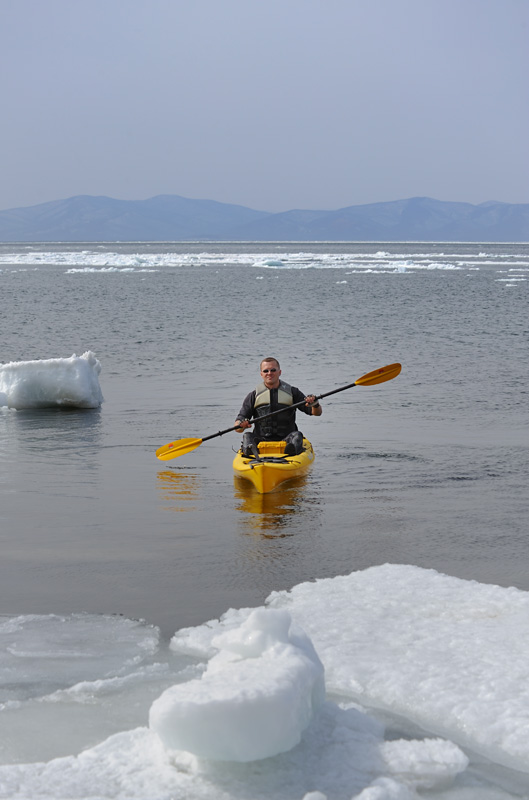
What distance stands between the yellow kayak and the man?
0.32 ft

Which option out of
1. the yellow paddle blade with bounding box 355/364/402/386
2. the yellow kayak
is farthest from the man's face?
the yellow paddle blade with bounding box 355/364/402/386

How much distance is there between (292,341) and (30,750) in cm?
1850

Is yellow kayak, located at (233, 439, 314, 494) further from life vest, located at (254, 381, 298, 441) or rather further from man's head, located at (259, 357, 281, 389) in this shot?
man's head, located at (259, 357, 281, 389)

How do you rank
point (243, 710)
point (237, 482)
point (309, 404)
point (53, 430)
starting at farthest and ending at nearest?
point (53, 430) → point (309, 404) → point (237, 482) → point (243, 710)

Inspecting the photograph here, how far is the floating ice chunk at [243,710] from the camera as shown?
3.20m

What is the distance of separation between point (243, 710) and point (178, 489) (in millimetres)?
5429

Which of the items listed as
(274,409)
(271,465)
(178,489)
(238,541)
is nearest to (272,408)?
(274,409)

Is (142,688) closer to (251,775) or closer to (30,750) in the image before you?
(30,750)

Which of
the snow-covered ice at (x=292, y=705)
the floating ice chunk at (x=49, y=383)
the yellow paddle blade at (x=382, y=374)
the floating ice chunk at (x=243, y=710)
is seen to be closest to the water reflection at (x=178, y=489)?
the yellow paddle blade at (x=382, y=374)

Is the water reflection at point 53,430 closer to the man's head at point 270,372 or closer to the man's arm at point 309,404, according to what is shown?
the man's head at point 270,372

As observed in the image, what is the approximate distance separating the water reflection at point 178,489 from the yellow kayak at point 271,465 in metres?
0.48

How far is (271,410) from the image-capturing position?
9.21 meters

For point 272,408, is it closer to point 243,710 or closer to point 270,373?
point 270,373

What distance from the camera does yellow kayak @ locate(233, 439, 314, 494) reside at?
8.45 meters
